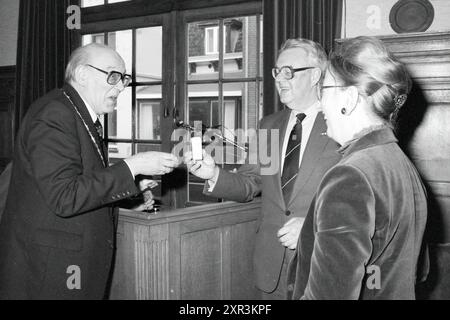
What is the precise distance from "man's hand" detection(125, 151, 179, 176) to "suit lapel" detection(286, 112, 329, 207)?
0.63 metres

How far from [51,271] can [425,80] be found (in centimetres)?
237

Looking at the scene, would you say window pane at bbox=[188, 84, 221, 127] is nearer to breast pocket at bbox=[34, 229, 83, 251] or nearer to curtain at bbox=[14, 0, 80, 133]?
curtain at bbox=[14, 0, 80, 133]

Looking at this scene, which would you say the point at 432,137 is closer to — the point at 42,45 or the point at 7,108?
the point at 42,45

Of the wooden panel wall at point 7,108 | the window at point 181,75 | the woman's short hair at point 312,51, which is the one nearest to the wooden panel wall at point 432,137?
the woman's short hair at point 312,51

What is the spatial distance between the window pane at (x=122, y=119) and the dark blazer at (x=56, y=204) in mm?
3010

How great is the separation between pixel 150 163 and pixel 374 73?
108cm

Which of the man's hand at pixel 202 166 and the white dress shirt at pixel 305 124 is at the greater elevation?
the white dress shirt at pixel 305 124

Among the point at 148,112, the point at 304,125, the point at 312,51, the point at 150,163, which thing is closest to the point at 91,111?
the point at 150,163

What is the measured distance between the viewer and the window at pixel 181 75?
13.7ft

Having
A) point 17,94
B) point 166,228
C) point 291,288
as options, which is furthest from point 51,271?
point 17,94

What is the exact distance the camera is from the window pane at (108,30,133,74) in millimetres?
4879

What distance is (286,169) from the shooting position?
7.75ft

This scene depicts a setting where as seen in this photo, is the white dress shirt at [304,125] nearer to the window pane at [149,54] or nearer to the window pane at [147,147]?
the window pane at [147,147]

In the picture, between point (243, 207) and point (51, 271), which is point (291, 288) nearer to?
point (51, 271)
